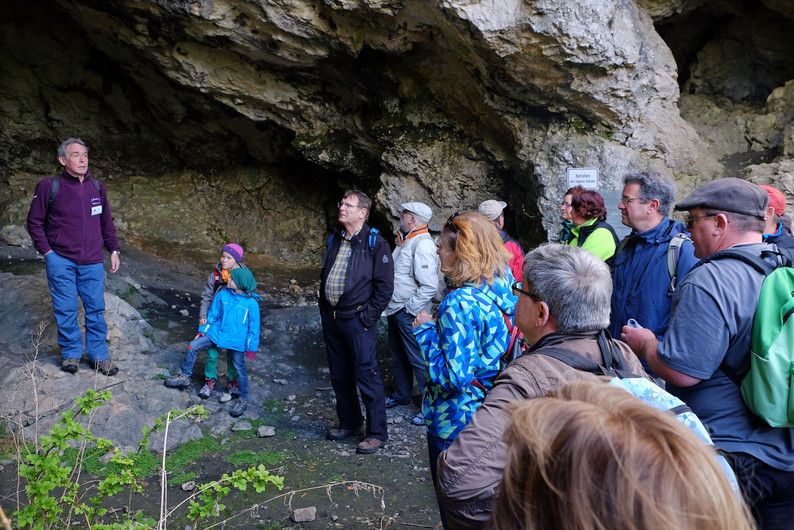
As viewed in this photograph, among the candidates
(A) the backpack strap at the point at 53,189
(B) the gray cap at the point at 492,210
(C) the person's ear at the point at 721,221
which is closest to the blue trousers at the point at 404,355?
(B) the gray cap at the point at 492,210

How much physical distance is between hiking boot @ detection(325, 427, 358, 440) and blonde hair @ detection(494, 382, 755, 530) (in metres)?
4.18

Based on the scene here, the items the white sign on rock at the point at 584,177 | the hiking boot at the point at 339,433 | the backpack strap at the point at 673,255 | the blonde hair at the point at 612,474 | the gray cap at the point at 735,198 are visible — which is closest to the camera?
the blonde hair at the point at 612,474

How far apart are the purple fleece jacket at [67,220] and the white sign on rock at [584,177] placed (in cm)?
461

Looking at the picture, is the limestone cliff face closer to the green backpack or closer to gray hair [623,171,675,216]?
gray hair [623,171,675,216]

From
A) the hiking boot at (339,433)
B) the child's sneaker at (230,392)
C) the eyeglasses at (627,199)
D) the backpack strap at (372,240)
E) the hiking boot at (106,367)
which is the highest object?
the eyeglasses at (627,199)

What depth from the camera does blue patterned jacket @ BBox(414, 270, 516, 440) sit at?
2.44 meters

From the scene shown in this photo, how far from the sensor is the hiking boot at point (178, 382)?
5.30 metres

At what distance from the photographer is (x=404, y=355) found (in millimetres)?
5566

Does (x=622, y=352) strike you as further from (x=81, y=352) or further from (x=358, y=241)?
(x=81, y=352)

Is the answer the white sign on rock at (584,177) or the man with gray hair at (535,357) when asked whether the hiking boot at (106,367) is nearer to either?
the man with gray hair at (535,357)

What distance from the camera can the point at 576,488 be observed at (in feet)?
2.64

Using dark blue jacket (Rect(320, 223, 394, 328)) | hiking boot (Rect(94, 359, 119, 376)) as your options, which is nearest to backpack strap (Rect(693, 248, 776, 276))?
dark blue jacket (Rect(320, 223, 394, 328))

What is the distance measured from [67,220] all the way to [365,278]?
2.56 meters

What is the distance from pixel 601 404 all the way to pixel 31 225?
524 centimetres
